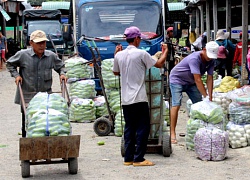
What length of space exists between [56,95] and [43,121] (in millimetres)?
578

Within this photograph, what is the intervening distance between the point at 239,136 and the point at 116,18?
6843mm

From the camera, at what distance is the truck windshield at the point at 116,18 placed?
15258 mm

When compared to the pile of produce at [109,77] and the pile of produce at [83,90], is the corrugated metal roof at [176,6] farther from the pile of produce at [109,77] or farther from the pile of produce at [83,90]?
the pile of produce at [109,77]

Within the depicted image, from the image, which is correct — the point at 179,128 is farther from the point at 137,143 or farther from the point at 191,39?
the point at 191,39

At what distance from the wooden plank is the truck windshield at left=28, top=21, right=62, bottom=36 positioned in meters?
29.3

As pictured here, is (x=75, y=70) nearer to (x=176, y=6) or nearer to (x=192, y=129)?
(x=192, y=129)

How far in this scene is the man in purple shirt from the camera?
897cm

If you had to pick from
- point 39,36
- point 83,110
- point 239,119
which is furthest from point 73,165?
point 83,110

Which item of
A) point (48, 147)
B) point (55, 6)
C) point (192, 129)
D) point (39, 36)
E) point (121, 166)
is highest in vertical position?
point (55, 6)

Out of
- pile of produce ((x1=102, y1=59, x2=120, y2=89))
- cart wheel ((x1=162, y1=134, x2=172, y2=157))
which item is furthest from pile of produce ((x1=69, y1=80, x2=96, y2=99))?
cart wheel ((x1=162, y1=134, x2=172, y2=157))

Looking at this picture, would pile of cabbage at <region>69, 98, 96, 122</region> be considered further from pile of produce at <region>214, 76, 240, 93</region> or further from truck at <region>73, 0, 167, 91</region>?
pile of produce at <region>214, 76, 240, 93</region>

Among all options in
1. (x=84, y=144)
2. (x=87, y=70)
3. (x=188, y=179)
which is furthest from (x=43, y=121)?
(x=87, y=70)

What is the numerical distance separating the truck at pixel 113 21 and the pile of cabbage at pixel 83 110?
2.46 m

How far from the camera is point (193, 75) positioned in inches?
366
